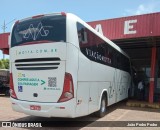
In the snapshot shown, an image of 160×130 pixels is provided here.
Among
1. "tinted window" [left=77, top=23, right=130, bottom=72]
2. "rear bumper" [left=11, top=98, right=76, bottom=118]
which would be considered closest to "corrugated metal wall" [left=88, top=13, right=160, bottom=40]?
"tinted window" [left=77, top=23, right=130, bottom=72]

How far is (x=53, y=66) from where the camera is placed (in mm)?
7695

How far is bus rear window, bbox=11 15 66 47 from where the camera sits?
7762 mm

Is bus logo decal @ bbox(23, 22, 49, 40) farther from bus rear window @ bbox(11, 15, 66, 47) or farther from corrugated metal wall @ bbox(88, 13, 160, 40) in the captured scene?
corrugated metal wall @ bbox(88, 13, 160, 40)

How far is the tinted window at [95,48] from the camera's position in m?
8.31

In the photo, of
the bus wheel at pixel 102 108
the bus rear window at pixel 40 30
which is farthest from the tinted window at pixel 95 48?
the bus wheel at pixel 102 108

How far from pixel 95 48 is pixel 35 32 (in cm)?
244

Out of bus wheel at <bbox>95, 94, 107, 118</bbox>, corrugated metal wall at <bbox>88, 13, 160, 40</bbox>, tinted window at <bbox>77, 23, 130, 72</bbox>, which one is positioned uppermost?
corrugated metal wall at <bbox>88, 13, 160, 40</bbox>

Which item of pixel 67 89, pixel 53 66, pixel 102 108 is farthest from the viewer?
pixel 102 108

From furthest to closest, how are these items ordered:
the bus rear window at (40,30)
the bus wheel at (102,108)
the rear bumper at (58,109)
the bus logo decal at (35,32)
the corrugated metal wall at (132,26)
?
the corrugated metal wall at (132,26) → the bus wheel at (102,108) → the bus logo decal at (35,32) → the bus rear window at (40,30) → the rear bumper at (58,109)

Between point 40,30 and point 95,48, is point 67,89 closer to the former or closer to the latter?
point 40,30

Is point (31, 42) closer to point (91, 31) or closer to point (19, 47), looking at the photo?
point (19, 47)

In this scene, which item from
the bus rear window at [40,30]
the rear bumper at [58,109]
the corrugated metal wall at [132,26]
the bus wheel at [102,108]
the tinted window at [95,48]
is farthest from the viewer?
the corrugated metal wall at [132,26]

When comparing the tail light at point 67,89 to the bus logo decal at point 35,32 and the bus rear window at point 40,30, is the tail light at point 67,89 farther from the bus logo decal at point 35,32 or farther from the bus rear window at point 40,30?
the bus logo decal at point 35,32

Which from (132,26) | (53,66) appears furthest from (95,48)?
(132,26)
